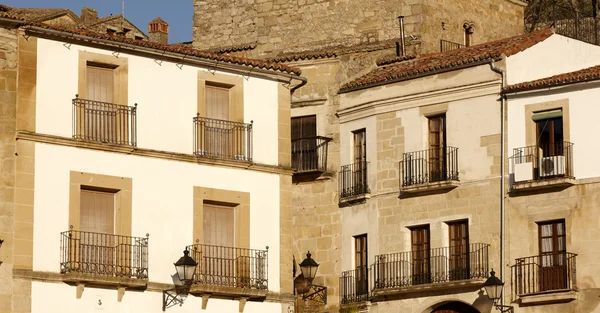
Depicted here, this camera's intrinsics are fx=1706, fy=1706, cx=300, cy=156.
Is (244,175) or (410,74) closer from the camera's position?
(244,175)

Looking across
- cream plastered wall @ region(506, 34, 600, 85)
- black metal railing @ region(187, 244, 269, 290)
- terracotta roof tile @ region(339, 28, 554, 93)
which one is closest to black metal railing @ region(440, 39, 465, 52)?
terracotta roof tile @ region(339, 28, 554, 93)

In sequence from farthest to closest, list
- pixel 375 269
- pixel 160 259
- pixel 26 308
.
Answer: pixel 375 269 → pixel 160 259 → pixel 26 308

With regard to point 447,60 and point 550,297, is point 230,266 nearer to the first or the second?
point 550,297

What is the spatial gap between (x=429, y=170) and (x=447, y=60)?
2.79m

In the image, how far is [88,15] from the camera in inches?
2277

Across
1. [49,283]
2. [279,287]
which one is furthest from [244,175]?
[49,283]

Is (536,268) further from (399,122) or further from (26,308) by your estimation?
(26,308)

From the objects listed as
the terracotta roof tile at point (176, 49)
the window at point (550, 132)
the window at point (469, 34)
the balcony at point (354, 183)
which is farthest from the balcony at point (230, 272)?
the window at point (469, 34)

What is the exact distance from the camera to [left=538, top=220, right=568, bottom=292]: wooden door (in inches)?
1510

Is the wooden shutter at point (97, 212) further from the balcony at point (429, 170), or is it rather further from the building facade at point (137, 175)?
the balcony at point (429, 170)

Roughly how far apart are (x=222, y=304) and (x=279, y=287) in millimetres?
1616

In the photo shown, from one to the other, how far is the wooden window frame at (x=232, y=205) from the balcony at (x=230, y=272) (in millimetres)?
240

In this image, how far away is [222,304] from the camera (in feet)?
115

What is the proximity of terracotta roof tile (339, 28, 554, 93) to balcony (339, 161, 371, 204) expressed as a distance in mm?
2036
